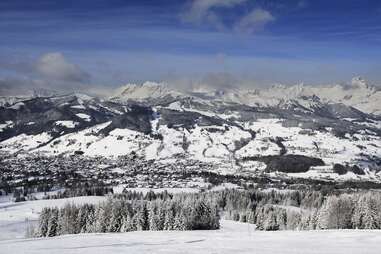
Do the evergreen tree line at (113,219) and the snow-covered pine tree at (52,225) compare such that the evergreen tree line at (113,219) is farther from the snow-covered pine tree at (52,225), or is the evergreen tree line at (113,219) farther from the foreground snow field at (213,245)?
the foreground snow field at (213,245)

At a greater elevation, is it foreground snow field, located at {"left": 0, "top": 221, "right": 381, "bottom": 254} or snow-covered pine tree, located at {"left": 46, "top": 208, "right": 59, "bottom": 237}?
foreground snow field, located at {"left": 0, "top": 221, "right": 381, "bottom": 254}

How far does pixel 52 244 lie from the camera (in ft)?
217

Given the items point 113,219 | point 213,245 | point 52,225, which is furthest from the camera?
point 52,225

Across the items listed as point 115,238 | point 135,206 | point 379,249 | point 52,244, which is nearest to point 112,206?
point 135,206

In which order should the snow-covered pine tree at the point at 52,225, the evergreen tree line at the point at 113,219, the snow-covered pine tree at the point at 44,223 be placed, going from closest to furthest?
the evergreen tree line at the point at 113,219 < the snow-covered pine tree at the point at 44,223 < the snow-covered pine tree at the point at 52,225

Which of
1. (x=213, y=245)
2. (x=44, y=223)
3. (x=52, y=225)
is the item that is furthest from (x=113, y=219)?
(x=213, y=245)

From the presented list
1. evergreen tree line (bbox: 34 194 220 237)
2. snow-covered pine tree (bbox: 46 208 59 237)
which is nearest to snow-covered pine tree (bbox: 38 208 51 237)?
evergreen tree line (bbox: 34 194 220 237)

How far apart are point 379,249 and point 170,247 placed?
22.0 m

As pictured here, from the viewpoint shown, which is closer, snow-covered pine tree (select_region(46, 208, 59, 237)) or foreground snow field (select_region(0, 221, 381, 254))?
foreground snow field (select_region(0, 221, 381, 254))

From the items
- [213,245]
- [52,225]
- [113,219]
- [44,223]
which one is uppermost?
[213,245]

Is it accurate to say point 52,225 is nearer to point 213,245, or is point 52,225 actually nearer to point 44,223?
point 44,223

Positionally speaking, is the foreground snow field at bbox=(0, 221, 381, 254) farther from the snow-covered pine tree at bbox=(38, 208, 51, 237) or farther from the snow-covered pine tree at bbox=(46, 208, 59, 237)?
the snow-covered pine tree at bbox=(38, 208, 51, 237)

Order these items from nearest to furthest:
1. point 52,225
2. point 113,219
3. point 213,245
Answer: point 213,245
point 113,219
point 52,225

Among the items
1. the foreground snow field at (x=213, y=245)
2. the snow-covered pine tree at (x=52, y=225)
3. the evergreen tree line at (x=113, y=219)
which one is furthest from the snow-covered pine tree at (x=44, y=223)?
the foreground snow field at (x=213, y=245)
